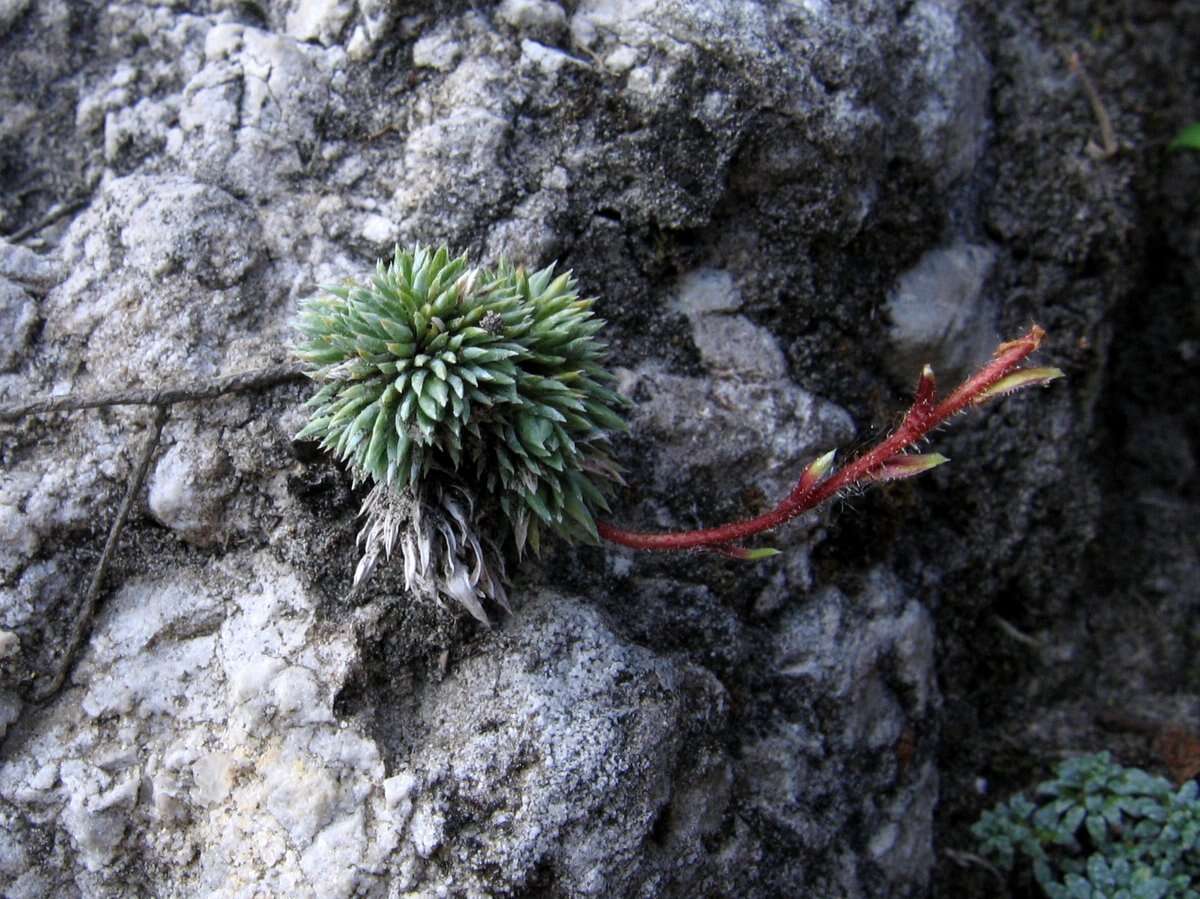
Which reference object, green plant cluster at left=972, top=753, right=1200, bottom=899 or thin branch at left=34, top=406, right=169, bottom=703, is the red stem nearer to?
thin branch at left=34, top=406, right=169, bottom=703

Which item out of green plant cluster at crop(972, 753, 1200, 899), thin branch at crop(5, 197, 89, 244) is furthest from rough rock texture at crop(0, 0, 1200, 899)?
green plant cluster at crop(972, 753, 1200, 899)

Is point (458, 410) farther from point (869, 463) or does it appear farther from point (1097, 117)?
point (1097, 117)

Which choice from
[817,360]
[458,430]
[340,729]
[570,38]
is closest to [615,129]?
[570,38]

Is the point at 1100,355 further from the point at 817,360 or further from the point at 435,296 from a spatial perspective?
the point at 435,296

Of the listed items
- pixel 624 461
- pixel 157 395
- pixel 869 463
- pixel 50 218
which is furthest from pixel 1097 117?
pixel 50 218

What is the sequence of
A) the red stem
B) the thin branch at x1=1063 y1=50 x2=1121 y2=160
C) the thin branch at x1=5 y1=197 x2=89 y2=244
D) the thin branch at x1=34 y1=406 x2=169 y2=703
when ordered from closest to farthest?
the red stem < the thin branch at x1=34 y1=406 x2=169 y2=703 < the thin branch at x1=5 y1=197 x2=89 y2=244 < the thin branch at x1=1063 y1=50 x2=1121 y2=160

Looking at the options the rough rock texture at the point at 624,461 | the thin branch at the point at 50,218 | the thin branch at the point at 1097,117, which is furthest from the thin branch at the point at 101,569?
the thin branch at the point at 1097,117
